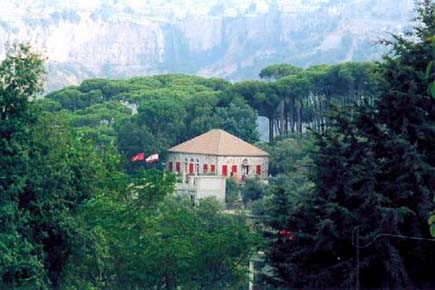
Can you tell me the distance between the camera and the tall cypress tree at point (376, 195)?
56.7 ft

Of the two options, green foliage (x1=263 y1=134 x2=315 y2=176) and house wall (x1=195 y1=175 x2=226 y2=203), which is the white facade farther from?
green foliage (x1=263 y1=134 x2=315 y2=176)

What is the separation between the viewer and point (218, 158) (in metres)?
69.2

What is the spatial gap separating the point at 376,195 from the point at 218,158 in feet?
170

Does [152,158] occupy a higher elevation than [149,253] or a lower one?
lower

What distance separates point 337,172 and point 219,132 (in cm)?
5098

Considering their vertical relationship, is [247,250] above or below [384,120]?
below

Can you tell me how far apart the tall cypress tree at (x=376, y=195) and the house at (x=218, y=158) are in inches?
1788

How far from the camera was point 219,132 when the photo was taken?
6906 centimetres

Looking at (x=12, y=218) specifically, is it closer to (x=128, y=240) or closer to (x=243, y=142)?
(x=128, y=240)

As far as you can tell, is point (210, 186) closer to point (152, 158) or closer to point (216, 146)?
point (152, 158)

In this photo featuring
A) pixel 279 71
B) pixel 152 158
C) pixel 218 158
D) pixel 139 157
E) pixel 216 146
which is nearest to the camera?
pixel 139 157

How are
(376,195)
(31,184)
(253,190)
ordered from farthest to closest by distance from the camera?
(253,190)
(376,195)
(31,184)

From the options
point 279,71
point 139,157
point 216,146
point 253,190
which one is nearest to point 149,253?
point 253,190

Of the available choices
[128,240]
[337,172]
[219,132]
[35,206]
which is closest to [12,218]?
[35,206]
